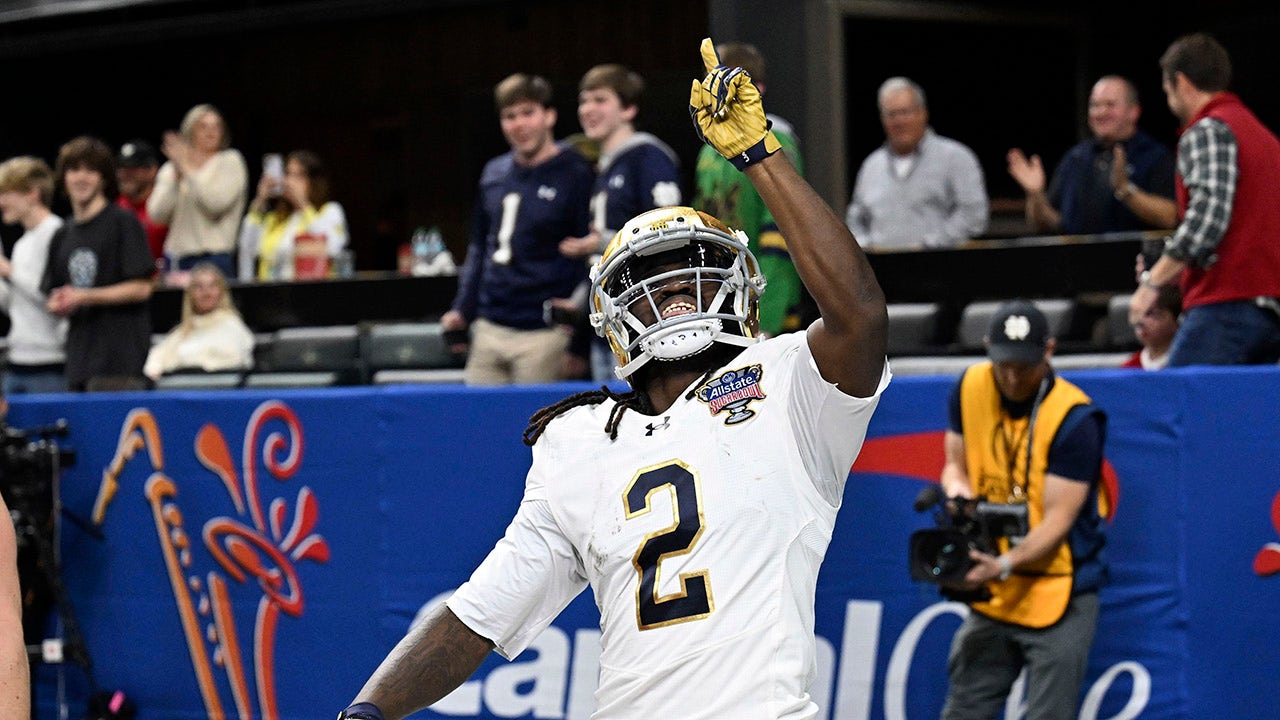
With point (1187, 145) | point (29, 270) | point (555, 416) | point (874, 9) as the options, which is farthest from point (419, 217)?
point (555, 416)

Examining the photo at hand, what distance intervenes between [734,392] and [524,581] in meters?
0.56

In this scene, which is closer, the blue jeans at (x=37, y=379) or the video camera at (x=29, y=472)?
the video camera at (x=29, y=472)

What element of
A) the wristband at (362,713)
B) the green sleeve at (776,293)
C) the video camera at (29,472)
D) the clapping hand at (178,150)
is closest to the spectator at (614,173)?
the green sleeve at (776,293)

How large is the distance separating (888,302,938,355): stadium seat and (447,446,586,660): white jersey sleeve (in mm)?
4816

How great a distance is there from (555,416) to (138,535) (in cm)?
467

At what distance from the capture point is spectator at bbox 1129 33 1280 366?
5852mm

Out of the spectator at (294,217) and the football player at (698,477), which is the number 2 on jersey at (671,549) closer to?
the football player at (698,477)

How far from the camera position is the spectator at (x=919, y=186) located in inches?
339

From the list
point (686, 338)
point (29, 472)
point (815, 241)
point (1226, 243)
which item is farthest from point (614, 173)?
point (815, 241)

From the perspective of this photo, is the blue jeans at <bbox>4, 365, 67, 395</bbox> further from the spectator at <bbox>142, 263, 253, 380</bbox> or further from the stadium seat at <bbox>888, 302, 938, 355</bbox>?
the stadium seat at <bbox>888, 302, 938, 355</bbox>

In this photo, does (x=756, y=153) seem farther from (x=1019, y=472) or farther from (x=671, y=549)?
(x=1019, y=472)

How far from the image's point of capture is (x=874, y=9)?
10844 mm

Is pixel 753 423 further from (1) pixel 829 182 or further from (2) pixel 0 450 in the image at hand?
(1) pixel 829 182

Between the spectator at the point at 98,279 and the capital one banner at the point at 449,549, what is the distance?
18.2 inches
